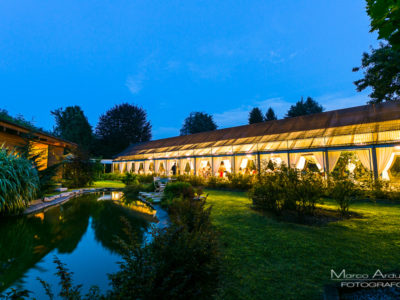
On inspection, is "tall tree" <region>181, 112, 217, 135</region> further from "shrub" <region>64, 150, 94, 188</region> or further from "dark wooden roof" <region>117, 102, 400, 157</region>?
"shrub" <region>64, 150, 94, 188</region>

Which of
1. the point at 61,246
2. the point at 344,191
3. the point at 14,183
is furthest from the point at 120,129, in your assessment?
the point at 344,191

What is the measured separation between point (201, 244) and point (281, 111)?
160 m

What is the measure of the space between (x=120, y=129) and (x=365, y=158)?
37.6 meters

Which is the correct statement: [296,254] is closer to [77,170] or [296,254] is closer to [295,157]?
[295,157]

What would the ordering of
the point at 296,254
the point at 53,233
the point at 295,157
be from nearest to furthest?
the point at 296,254 < the point at 53,233 < the point at 295,157

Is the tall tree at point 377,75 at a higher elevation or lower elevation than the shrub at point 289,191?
higher

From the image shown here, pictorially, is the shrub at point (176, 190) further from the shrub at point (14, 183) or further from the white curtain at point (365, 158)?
the white curtain at point (365, 158)

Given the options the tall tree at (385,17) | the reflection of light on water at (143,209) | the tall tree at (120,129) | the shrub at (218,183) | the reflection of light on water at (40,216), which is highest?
the tall tree at (120,129)

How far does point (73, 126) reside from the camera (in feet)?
120

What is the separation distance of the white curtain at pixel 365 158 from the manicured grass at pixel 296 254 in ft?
21.1

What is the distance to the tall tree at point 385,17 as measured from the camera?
1113mm

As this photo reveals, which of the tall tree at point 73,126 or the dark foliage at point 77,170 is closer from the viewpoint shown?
the dark foliage at point 77,170

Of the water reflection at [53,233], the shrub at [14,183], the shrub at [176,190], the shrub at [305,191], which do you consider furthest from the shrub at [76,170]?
the shrub at [305,191]

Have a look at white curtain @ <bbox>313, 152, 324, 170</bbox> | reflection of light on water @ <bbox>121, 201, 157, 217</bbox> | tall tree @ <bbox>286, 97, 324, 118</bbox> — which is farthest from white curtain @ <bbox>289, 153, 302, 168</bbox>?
tall tree @ <bbox>286, 97, 324, 118</bbox>
